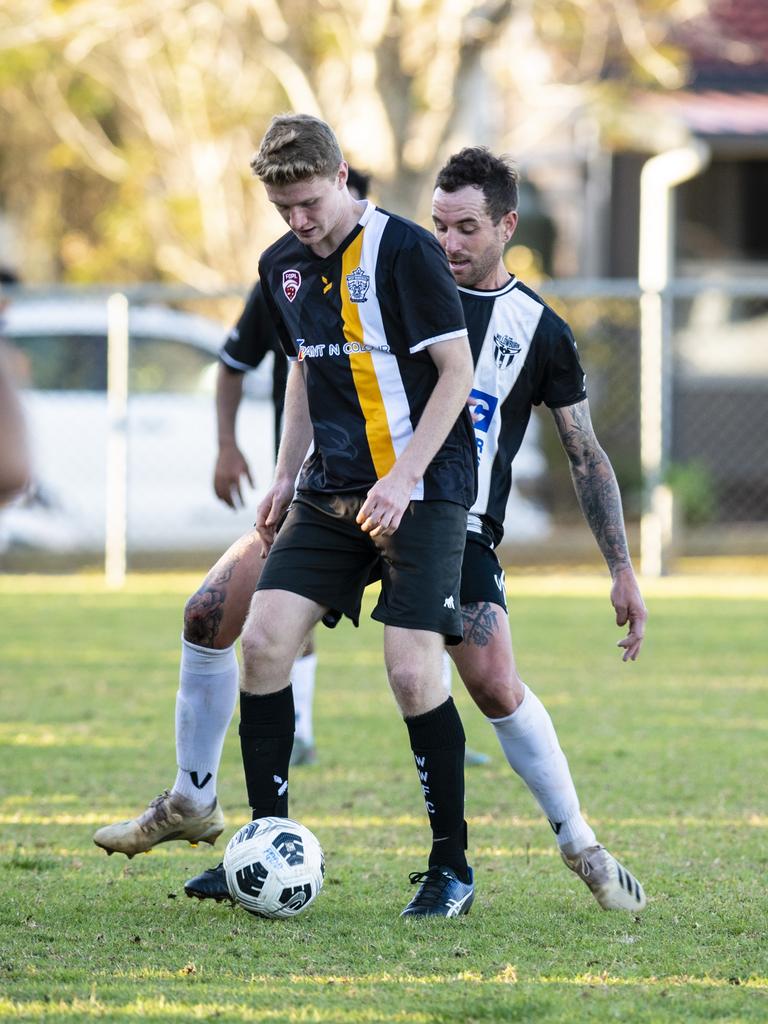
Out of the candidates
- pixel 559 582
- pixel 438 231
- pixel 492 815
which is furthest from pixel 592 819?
pixel 559 582

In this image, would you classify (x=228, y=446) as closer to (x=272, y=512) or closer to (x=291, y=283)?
(x=272, y=512)

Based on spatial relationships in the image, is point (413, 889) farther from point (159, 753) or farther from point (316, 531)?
point (159, 753)

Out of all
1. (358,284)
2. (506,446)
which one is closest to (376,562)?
(506,446)

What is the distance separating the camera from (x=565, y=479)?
56.3 ft

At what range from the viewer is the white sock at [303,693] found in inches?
267

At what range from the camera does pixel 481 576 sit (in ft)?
15.4

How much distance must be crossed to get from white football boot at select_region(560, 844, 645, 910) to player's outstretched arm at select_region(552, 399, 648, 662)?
1.84ft

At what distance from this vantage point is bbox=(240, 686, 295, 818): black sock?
450cm

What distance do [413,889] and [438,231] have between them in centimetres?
185

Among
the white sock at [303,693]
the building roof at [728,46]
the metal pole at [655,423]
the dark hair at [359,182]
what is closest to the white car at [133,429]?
the metal pole at [655,423]

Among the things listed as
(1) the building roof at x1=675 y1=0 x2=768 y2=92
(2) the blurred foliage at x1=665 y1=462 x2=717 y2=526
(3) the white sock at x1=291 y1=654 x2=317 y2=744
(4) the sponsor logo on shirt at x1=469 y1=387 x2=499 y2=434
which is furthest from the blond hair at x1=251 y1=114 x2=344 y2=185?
(1) the building roof at x1=675 y1=0 x2=768 y2=92

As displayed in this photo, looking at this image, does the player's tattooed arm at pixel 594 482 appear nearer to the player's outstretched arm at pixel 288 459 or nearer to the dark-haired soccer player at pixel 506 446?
the dark-haired soccer player at pixel 506 446

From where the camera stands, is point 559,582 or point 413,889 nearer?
point 413,889

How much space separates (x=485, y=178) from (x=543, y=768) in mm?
1638
